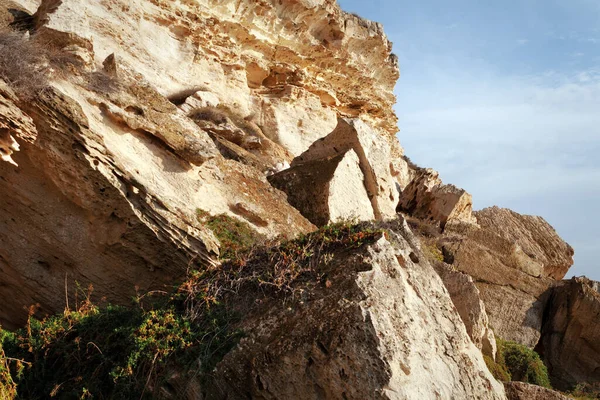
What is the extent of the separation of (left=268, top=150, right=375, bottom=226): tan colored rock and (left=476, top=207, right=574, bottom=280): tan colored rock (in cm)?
454

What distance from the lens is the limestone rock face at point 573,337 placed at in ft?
34.0

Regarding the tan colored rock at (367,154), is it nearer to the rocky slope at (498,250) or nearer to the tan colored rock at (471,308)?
the rocky slope at (498,250)

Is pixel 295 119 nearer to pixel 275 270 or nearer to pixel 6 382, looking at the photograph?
pixel 275 270

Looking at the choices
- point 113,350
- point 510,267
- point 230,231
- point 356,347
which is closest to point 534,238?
point 510,267

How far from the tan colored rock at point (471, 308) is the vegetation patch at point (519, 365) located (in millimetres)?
261

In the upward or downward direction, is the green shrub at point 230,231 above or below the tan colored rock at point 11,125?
above

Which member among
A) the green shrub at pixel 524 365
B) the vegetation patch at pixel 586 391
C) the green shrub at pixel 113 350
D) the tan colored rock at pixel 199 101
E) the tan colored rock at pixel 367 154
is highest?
the tan colored rock at pixel 367 154

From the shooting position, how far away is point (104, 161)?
662 cm

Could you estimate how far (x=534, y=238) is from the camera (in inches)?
571

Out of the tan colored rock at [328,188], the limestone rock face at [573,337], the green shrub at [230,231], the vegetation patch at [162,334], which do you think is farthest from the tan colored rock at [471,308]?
the vegetation patch at [162,334]

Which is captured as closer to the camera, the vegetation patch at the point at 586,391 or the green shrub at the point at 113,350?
the green shrub at the point at 113,350

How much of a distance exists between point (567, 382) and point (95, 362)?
882 centimetres

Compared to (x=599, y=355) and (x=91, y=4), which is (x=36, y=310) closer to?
(x=599, y=355)

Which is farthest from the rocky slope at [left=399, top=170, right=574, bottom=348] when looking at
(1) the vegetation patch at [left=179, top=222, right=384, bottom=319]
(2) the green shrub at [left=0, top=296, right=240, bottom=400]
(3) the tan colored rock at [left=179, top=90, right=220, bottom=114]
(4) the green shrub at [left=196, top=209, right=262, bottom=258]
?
(2) the green shrub at [left=0, top=296, right=240, bottom=400]
